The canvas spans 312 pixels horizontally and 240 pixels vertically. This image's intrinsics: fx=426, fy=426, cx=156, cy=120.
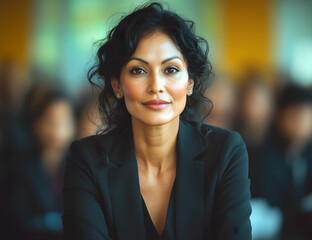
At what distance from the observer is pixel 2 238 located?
270cm

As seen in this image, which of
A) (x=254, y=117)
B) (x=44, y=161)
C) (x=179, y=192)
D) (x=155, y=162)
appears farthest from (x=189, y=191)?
(x=254, y=117)

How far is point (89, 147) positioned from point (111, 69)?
0.25 m

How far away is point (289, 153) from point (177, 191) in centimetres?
177

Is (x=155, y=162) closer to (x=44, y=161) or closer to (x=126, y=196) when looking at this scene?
(x=126, y=196)

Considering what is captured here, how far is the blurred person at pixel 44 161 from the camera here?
8.79 ft

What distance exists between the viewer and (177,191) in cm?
121

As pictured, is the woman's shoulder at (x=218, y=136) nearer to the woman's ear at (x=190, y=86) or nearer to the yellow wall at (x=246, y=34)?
the woman's ear at (x=190, y=86)

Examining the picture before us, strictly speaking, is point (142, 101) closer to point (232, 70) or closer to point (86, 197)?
point (86, 197)

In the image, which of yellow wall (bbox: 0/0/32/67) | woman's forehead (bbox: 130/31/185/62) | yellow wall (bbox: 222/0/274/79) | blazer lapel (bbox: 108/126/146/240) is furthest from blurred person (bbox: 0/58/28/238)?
yellow wall (bbox: 222/0/274/79)

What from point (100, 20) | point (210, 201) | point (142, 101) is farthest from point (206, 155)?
point (100, 20)

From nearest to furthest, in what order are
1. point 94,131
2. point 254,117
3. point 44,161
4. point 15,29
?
point 44,161 → point 94,131 → point 254,117 → point 15,29

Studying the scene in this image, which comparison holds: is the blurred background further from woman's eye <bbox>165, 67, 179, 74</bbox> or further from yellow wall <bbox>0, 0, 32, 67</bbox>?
yellow wall <bbox>0, 0, 32, 67</bbox>

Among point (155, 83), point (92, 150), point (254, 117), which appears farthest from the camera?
point (254, 117)

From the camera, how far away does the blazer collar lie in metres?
1.18
